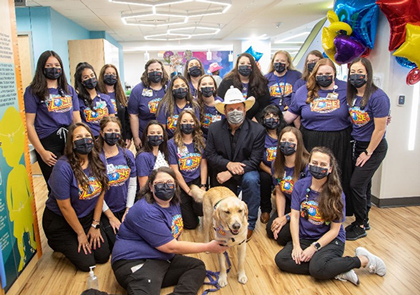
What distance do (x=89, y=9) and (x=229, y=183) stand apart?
5.55m

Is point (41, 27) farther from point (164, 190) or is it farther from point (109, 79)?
point (164, 190)

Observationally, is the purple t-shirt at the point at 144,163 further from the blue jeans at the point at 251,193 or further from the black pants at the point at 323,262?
the black pants at the point at 323,262

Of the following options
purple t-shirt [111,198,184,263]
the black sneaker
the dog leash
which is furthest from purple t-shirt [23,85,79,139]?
the black sneaker

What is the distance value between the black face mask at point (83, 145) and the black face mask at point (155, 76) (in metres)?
1.30

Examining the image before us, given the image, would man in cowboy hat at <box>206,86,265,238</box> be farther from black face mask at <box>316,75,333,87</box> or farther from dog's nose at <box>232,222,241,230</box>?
dog's nose at <box>232,222,241,230</box>

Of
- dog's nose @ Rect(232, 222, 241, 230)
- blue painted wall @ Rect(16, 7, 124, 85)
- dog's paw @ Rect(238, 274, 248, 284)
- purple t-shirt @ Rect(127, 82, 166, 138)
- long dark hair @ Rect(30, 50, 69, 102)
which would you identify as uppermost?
blue painted wall @ Rect(16, 7, 124, 85)

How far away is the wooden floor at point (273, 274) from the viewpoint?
2463mm

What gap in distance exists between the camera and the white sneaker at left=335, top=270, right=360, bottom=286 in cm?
248

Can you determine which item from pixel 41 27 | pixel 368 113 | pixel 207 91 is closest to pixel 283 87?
pixel 207 91

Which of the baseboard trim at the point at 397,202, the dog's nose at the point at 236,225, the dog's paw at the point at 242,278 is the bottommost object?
the dog's paw at the point at 242,278

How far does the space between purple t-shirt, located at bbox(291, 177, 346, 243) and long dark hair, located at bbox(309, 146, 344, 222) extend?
5 cm

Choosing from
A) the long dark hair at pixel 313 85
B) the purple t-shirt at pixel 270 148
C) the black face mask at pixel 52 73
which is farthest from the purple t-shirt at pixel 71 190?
the long dark hair at pixel 313 85

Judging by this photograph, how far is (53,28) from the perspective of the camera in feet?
22.3

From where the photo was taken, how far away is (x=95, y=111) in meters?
3.44
